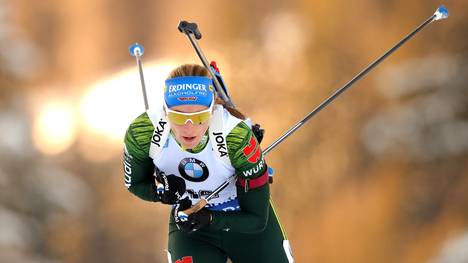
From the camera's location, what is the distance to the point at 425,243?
5586 mm

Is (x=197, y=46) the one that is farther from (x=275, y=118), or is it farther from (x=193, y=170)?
(x=275, y=118)

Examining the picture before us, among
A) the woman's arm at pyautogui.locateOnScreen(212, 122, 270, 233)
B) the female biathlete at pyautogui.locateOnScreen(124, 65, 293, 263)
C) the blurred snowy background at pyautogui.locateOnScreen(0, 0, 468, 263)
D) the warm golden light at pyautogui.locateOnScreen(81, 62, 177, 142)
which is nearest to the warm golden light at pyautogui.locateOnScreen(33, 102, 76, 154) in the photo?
the blurred snowy background at pyautogui.locateOnScreen(0, 0, 468, 263)

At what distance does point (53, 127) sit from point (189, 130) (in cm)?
350

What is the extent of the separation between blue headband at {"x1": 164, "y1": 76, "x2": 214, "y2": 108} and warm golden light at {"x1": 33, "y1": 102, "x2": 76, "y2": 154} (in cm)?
336

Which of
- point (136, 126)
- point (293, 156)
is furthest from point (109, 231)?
point (136, 126)

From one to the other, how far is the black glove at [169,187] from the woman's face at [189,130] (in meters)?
0.19

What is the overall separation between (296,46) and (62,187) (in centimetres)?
200

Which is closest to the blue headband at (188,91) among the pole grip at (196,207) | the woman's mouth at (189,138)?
the woman's mouth at (189,138)

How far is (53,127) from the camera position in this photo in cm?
563

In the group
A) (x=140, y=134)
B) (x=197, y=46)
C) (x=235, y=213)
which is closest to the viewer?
(x=140, y=134)

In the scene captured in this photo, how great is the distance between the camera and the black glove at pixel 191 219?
7.95 feet

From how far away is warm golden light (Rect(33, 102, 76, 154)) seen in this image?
562 centimetres

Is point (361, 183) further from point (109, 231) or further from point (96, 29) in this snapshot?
point (96, 29)

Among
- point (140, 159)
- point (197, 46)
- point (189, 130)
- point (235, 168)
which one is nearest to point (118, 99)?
point (197, 46)
